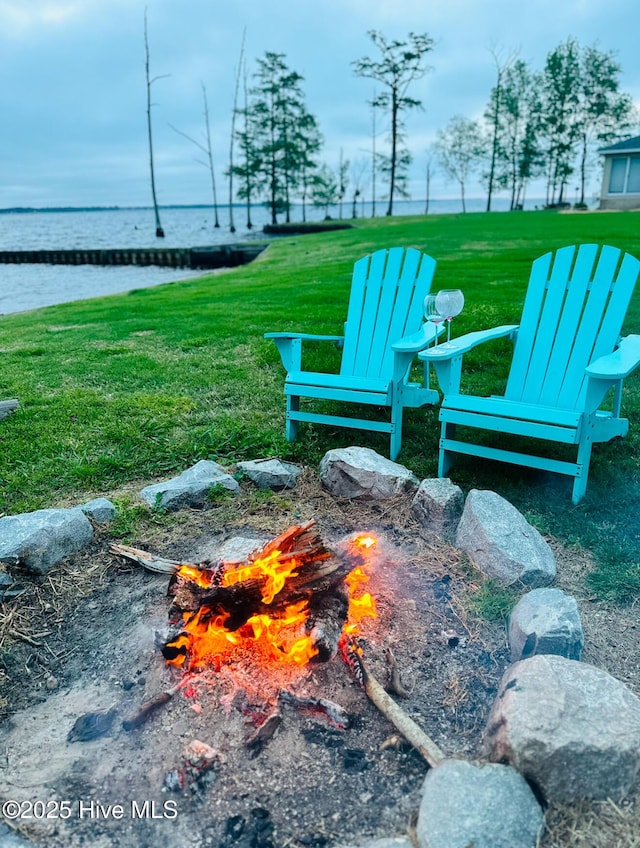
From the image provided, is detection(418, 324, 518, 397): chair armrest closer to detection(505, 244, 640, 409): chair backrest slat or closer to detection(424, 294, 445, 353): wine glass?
detection(424, 294, 445, 353): wine glass

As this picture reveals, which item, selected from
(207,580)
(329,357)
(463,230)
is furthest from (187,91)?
(207,580)

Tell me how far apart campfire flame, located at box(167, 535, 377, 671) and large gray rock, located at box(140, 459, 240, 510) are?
0.95 metres

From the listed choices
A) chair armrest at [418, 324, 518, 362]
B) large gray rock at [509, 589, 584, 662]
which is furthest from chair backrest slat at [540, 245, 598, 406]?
large gray rock at [509, 589, 584, 662]

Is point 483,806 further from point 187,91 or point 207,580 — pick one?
point 187,91

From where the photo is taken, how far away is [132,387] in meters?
5.20

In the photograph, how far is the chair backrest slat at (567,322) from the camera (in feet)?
11.4

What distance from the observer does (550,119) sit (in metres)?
37.0

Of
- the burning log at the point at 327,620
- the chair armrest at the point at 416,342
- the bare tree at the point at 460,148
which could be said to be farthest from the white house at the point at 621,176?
the burning log at the point at 327,620

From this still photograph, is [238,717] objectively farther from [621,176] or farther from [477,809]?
[621,176]

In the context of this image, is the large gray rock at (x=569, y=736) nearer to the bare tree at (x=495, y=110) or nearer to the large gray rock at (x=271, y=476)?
the large gray rock at (x=271, y=476)

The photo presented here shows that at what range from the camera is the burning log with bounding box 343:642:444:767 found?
1.65 m

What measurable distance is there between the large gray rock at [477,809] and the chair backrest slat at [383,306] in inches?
113

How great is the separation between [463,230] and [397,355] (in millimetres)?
18432

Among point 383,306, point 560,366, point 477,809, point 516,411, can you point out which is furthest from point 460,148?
point 477,809
